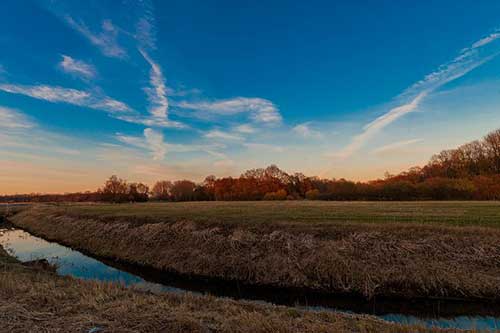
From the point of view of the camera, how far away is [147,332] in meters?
5.70

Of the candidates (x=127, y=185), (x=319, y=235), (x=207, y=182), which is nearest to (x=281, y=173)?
(x=207, y=182)

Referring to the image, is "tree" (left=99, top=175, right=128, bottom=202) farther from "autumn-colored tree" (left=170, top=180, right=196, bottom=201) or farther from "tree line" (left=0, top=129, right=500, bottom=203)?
"autumn-colored tree" (left=170, top=180, right=196, bottom=201)

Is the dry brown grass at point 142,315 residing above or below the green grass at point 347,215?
below

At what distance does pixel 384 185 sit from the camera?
6128cm

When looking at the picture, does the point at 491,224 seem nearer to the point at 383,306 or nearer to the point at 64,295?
the point at 383,306

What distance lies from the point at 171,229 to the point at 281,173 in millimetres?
83226

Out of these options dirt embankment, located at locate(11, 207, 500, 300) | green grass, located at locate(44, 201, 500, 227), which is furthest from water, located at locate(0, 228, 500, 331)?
green grass, located at locate(44, 201, 500, 227)

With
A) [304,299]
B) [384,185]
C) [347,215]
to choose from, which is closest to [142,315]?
[304,299]

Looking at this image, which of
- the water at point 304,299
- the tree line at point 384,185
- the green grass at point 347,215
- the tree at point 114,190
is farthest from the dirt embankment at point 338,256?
the tree at point 114,190

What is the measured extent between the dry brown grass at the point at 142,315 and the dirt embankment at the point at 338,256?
5513mm

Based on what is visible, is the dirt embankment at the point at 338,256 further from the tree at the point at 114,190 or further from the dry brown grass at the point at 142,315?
the tree at the point at 114,190

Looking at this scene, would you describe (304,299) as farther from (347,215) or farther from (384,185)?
(384,185)

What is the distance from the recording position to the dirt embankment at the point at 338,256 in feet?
37.9

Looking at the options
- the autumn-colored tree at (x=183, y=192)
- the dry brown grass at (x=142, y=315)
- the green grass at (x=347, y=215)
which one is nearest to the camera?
the dry brown grass at (x=142, y=315)
